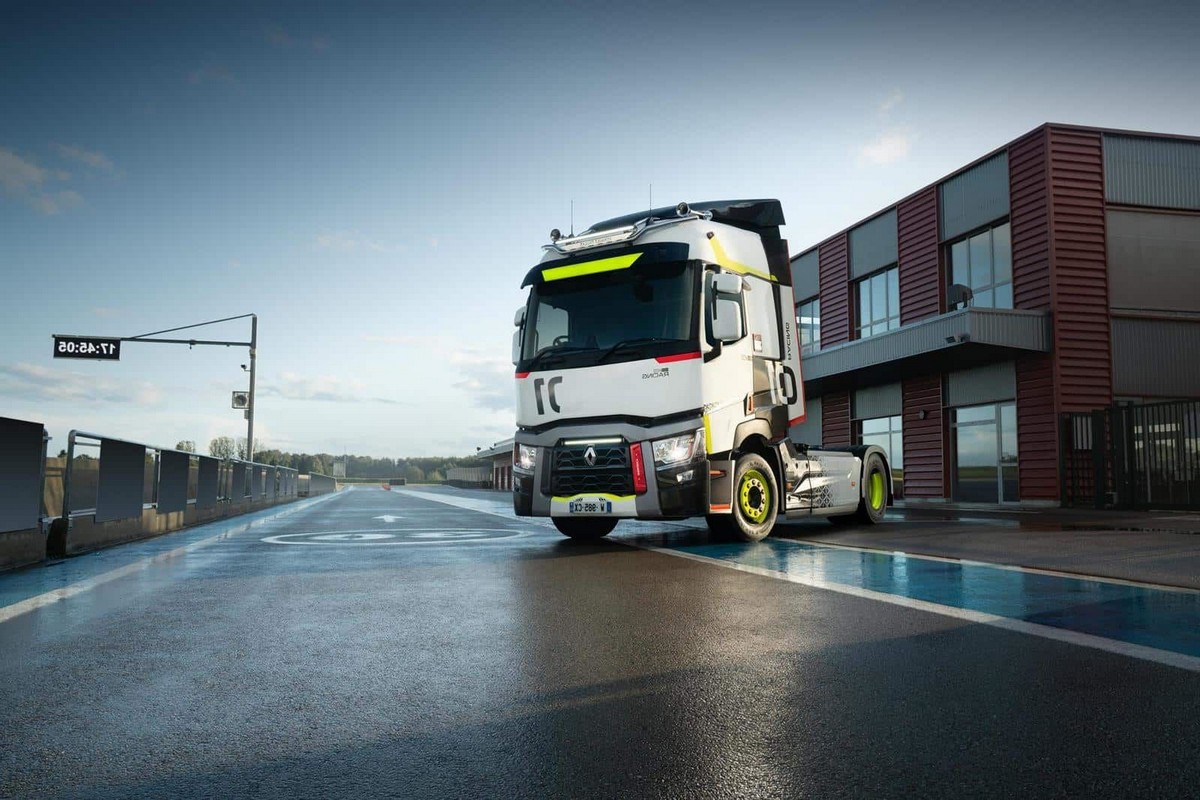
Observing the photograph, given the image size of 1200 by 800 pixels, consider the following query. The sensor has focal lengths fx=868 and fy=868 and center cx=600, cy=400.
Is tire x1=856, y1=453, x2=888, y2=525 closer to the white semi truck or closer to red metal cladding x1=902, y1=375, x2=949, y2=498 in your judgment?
the white semi truck

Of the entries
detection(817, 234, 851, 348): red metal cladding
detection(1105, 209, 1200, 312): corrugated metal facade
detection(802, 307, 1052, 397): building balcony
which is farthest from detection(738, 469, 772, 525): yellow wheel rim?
detection(817, 234, 851, 348): red metal cladding

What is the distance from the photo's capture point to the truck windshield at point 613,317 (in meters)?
9.52

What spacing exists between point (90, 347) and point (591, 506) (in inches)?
1069

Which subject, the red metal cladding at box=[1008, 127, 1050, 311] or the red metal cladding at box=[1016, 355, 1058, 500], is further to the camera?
the red metal cladding at box=[1008, 127, 1050, 311]

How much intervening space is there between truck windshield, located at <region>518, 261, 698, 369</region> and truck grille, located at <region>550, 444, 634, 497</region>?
987 millimetres

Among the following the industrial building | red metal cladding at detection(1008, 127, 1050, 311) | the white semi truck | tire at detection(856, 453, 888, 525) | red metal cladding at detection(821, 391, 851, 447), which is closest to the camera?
the white semi truck

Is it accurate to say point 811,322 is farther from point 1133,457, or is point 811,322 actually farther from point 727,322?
point 727,322

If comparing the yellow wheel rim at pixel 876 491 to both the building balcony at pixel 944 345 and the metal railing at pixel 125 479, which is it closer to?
the building balcony at pixel 944 345

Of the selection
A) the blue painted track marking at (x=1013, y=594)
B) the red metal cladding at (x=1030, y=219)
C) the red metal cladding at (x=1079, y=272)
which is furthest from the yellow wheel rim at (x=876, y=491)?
the red metal cladding at (x=1030, y=219)

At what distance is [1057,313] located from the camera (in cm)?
2108

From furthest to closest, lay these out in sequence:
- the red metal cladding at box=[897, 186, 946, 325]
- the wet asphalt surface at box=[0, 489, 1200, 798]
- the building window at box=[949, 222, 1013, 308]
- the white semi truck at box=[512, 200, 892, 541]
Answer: the red metal cladding at box=[897, 186, 946, 325]
the building window at box=[949, 222, 1013, 308]
the white semi truck at box=[512, 200, 892, 541]
the wet asphalt surface at box=[0, 489, 1200, 798]

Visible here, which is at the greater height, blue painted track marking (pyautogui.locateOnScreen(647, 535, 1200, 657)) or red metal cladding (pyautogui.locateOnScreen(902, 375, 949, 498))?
red metal cladding (pyautogui.locateOnScreen(902, 375, 949, 498))

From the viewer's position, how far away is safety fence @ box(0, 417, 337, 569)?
29.4ft

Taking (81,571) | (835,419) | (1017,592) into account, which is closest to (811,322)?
(835,419)
